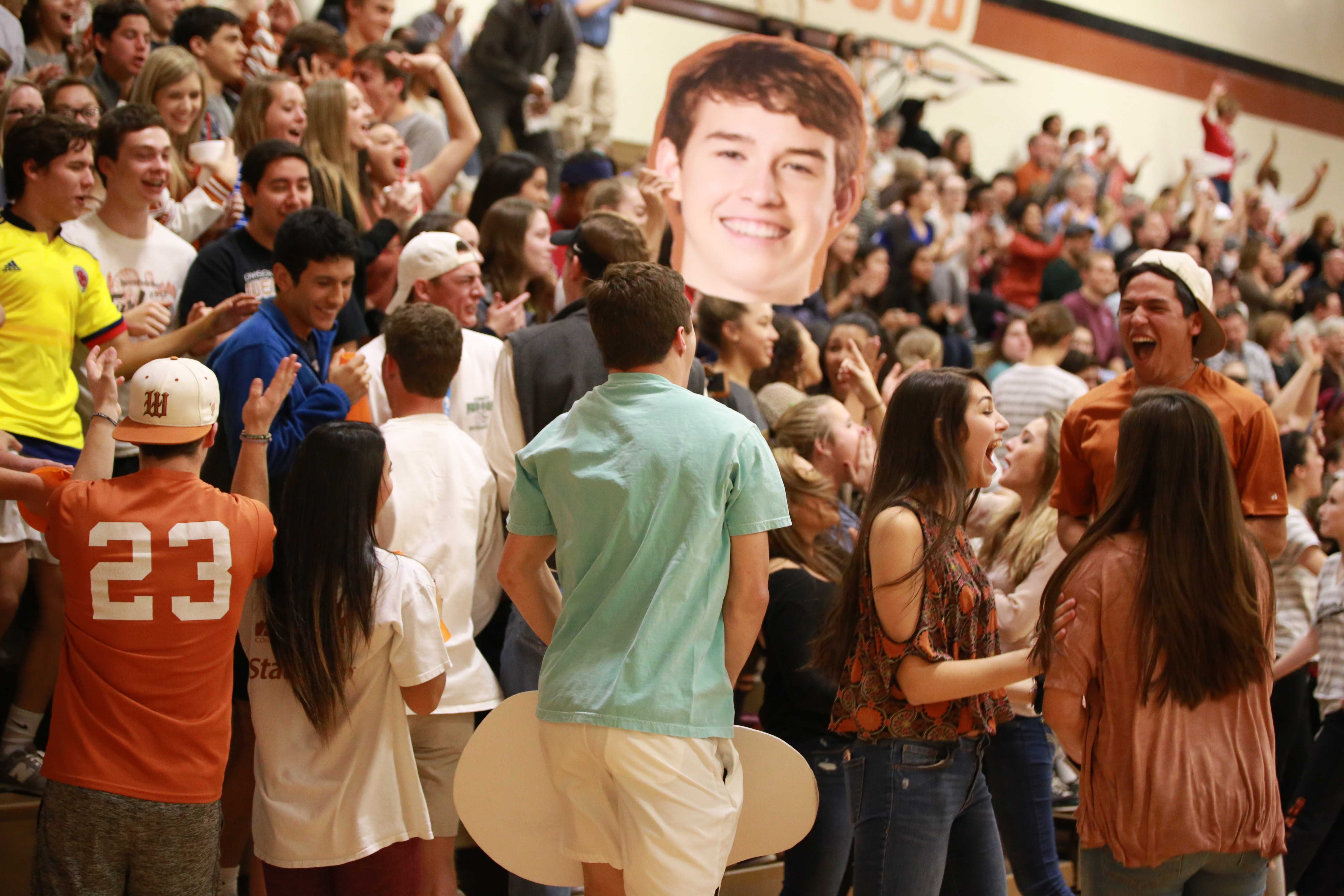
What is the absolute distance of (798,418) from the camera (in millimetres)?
3803

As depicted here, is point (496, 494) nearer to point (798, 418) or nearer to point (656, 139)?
point (798, 418)

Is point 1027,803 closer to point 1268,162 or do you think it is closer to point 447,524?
point 447,524

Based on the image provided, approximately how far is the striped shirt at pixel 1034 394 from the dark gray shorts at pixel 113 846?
424 cm

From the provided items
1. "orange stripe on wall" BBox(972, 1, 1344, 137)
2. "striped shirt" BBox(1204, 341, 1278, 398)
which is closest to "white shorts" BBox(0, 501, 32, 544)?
"striped shirt" BBox(1204, 341, 1278, 398)

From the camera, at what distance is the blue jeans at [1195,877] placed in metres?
2.32

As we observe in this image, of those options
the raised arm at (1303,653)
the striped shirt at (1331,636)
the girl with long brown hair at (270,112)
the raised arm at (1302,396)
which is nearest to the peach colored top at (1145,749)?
the striped shirt at (1331,636)

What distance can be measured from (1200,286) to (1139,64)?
15.5 meters

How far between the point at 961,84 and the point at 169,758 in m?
14.0

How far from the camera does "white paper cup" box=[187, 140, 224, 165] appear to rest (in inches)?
176

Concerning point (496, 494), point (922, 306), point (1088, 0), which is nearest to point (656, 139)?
point (496, 494)

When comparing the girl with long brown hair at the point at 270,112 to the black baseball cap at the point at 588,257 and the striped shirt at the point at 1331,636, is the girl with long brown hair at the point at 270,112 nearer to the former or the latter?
the black baseball cap at the point at 588,257

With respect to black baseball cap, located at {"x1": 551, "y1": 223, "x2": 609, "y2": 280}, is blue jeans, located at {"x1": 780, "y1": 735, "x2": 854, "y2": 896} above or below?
below

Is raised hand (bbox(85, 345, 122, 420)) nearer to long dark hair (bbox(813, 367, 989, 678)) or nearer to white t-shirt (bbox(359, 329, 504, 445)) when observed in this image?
white t-shirt (bbox(359, 329, 504, 445))

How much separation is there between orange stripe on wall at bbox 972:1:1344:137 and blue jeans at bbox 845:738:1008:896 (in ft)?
47.2
